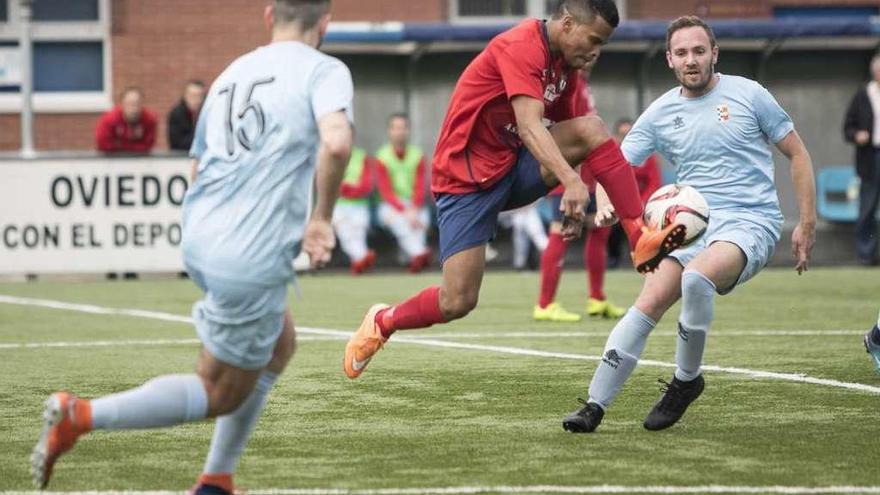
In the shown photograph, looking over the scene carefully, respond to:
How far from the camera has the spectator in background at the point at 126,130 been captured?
65.9 ft

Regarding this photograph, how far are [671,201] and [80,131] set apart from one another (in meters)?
18.2

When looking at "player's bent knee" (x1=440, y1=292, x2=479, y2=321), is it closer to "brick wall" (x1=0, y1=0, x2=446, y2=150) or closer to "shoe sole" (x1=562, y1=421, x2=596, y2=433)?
"shoe sole" (x1=562, y1=421, x2=596, y2=433)

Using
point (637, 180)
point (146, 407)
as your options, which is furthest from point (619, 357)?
point (637, 180)

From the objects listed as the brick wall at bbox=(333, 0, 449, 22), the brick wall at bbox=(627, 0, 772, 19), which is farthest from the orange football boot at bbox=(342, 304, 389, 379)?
the brick wall at bbox=(627, 0, 772, 19)

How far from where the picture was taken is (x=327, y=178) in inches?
222

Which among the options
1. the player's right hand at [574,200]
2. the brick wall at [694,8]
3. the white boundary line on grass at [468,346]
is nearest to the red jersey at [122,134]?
the white boundary line on grass at [468,346]

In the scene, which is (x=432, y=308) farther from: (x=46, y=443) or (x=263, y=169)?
(x=46, y=443)

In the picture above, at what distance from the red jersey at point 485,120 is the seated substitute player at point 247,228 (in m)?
2.29

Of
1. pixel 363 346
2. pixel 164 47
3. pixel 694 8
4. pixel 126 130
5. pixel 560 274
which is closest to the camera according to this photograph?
pixel 363 346

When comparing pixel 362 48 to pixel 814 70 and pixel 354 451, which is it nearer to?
pixel 814 70

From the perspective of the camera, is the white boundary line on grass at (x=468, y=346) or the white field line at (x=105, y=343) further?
the white field line at (x=105, y=343)

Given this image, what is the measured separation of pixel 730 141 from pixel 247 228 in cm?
318

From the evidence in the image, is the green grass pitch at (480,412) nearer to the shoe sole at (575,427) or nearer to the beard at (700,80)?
the shoe sole at (575,427)


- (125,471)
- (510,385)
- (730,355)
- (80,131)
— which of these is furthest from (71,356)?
(80,131)
